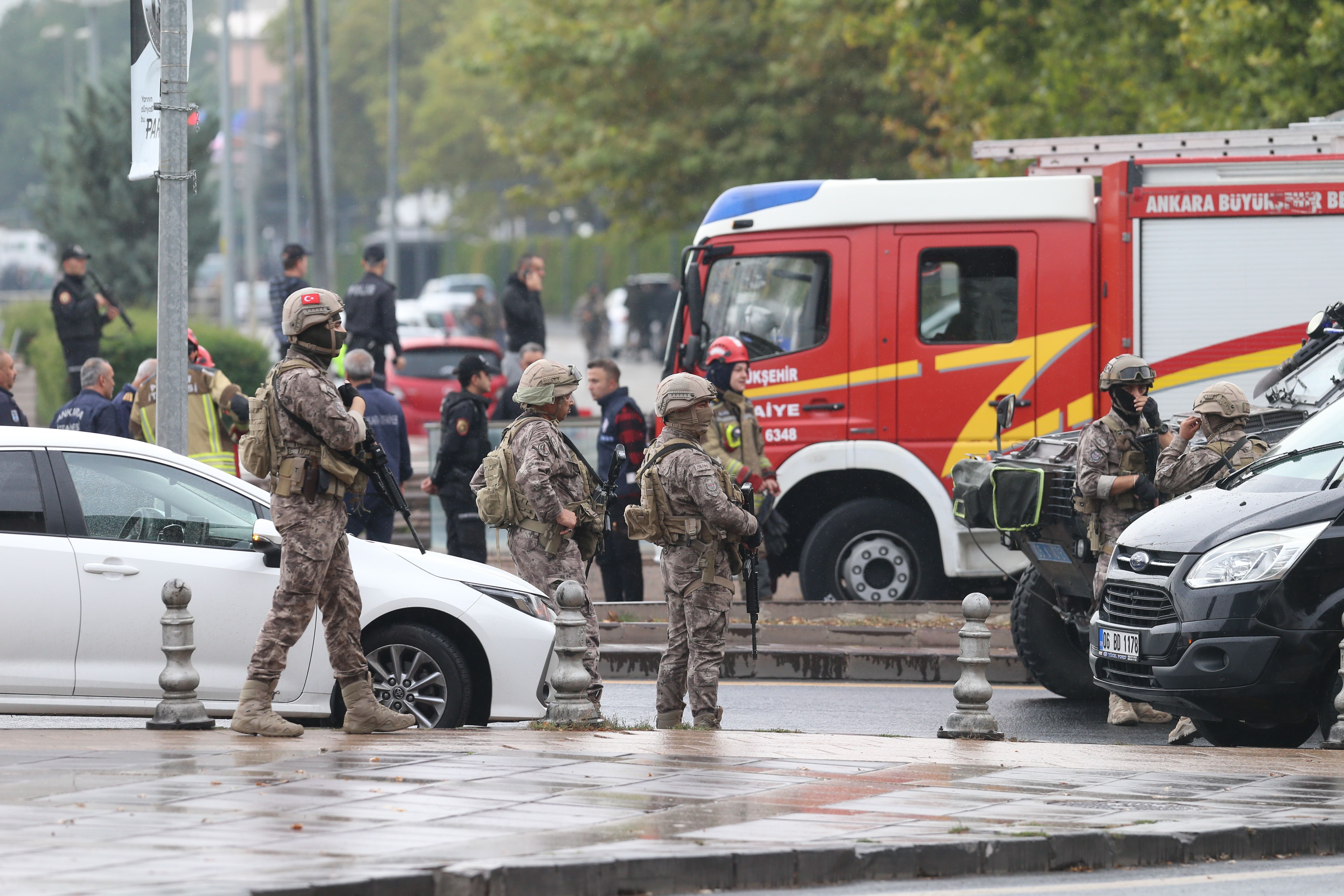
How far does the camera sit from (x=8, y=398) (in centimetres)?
1193

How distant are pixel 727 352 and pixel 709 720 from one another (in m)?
3.79

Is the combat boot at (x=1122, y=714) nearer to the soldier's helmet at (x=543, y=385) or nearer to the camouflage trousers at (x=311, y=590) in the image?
the soldier's helmet at (x=543, y=385)

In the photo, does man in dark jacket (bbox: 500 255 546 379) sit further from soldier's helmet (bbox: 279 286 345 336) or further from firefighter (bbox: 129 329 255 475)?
soldier's helmet (bbox: 279 286 345 336)

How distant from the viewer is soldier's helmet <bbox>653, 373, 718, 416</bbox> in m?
8.44

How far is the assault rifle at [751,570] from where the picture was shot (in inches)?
344

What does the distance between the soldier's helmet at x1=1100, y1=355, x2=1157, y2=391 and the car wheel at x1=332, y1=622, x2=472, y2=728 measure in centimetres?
369

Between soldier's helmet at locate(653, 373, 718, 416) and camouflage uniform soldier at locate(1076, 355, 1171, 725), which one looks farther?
camouflage uniform soldier at locate(1076, 355, 1171, 725)

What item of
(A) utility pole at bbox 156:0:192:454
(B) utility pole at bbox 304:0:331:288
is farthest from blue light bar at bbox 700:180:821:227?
(B) utility pole at bbox 304:0:331:288

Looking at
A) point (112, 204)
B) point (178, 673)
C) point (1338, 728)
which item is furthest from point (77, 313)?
point (112, 204)

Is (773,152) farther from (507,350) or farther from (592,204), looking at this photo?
(592,204)

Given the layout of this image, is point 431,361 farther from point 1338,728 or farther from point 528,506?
point 1338,728

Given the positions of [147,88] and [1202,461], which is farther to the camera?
[147,88]

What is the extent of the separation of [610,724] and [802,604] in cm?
404

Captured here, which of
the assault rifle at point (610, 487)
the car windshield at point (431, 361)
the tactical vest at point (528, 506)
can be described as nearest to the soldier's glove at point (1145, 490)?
the assault rifle at point (610, 487)
